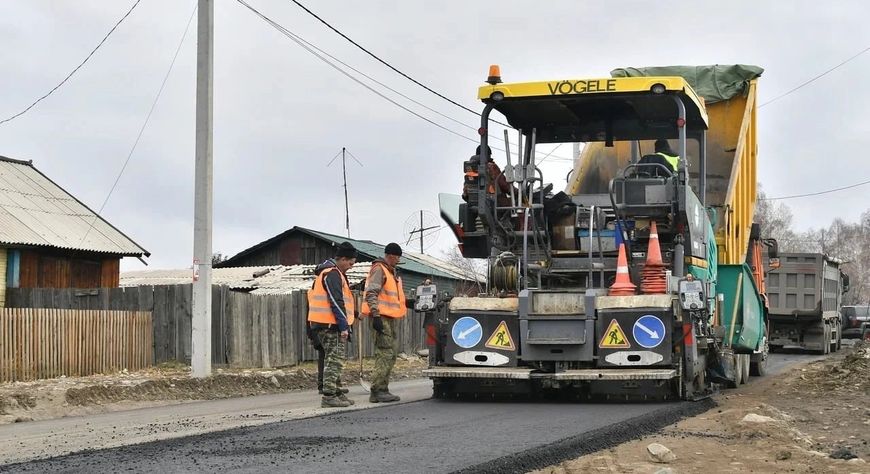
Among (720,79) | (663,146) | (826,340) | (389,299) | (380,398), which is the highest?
(720,79)

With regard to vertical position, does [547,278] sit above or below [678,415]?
above

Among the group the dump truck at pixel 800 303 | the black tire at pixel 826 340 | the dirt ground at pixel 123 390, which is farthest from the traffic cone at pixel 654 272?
the black tire at pixel 826 340

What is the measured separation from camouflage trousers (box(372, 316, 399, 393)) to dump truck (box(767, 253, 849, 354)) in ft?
59.8

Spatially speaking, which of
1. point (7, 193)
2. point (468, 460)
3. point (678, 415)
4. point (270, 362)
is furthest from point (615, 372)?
point (7, 193)

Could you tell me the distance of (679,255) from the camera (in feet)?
36.1

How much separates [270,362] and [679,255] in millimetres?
10739

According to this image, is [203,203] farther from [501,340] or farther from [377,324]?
[501,340]

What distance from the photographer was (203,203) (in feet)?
50.7

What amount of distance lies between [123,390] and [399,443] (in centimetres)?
736

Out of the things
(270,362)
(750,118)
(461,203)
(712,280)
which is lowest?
(270,362)

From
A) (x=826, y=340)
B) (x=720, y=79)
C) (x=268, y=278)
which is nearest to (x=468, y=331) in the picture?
(x=720, y=79)

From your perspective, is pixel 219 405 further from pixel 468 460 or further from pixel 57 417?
pixel 468 460

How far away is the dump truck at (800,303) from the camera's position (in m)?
27.4

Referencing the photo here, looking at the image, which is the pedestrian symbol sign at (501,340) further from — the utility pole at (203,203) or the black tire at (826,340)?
the black tire at (826,340)
